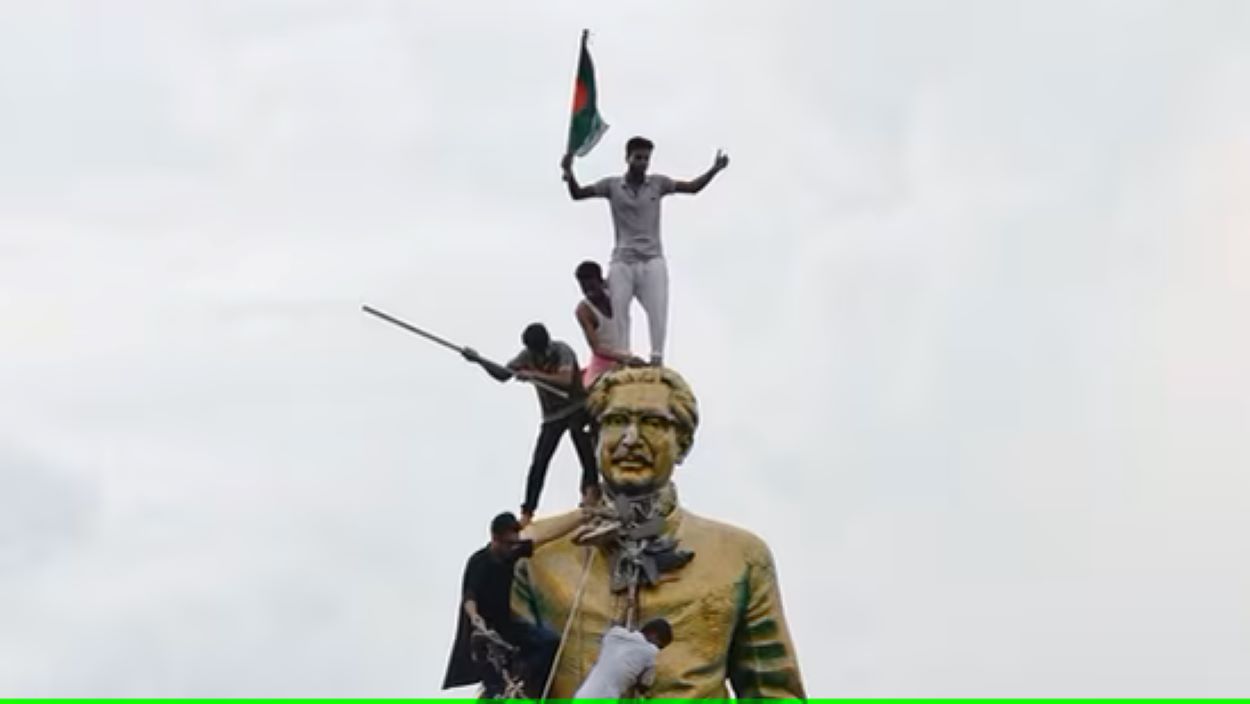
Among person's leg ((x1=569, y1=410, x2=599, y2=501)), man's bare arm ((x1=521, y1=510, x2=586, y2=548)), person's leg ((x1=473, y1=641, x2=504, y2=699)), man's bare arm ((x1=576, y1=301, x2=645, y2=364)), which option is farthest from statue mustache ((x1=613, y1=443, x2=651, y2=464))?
man's bare arm ((x1=576, y1=301, x2=645, y2=364))

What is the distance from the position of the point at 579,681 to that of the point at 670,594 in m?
0.79

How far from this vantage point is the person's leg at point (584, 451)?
20266mm

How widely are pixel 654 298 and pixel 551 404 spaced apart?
1193 millimetres

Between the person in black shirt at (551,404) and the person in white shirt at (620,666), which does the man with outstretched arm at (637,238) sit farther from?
the person in white shirt at (620,666)

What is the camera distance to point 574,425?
20.3 metres

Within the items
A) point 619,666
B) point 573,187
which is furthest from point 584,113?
point 619,666

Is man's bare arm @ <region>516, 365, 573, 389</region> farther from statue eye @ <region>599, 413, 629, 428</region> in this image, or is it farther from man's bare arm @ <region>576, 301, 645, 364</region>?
statue eye @ <region>599, 413, 629, 428</region>

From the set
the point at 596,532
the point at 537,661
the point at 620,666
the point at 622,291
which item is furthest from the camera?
the point at 622,291

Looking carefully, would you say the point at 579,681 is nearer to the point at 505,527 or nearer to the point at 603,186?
the point at 505,527

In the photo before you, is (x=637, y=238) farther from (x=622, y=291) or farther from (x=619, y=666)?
(x=619, y=666)

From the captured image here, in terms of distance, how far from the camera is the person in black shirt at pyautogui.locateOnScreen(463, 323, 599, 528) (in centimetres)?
2006

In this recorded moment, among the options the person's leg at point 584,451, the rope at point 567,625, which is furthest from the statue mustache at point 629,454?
the person's leg at point 584,451

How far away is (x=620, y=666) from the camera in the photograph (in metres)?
18.2

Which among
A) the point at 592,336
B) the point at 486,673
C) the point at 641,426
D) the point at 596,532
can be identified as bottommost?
the point at 486,673
